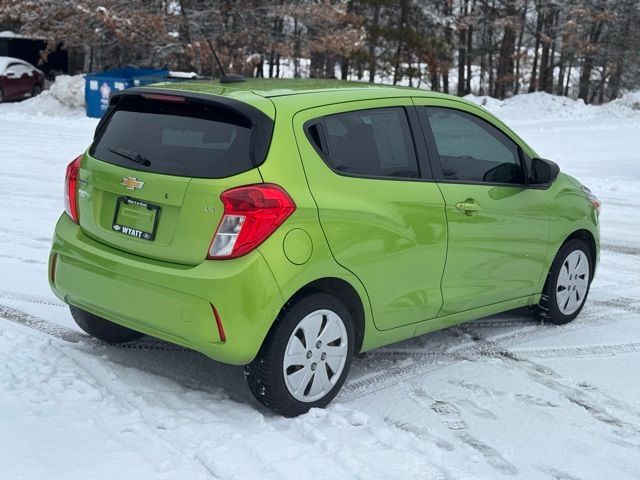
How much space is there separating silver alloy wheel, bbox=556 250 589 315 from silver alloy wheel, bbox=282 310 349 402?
2302mm

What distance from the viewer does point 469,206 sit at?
17.5 feet

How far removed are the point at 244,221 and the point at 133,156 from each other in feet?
2.80

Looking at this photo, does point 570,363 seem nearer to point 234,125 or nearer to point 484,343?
point 484,343

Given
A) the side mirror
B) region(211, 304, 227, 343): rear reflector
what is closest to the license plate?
region(211, 304, 227, 343): rear reflector

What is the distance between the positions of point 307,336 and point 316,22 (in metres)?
26.0

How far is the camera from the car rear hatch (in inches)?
170

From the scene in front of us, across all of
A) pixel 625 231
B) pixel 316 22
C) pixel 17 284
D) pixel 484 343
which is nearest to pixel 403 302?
pixel 484 343

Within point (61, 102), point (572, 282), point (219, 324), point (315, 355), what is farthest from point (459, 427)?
point (61, 102)

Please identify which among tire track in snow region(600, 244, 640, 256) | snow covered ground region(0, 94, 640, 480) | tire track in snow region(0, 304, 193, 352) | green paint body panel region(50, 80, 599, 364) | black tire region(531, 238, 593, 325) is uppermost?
green paint body panel region(50, 80, 599, 364)

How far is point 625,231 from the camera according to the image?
33.2 ft

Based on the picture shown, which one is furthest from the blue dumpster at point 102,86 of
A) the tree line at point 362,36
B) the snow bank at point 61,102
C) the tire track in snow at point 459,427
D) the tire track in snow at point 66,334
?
the tire track in snow at point 459,427

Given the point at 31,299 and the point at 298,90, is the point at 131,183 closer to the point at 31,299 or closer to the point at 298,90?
the point at 298,90

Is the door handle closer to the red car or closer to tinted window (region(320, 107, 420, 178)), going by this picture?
tinted window (region(320, 107, 420, 178))

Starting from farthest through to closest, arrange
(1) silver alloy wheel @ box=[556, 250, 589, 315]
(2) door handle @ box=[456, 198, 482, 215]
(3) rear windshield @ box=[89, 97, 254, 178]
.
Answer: (1) silver alloy wheel @ box=[556, 250, 589, 315] → (2) door handle @ box=[456, 198, 482, 215] → (3) rear windshield @ box=[89, 97, 254, 178]
